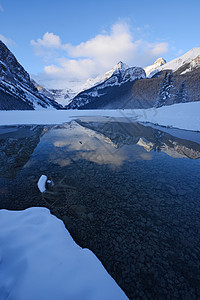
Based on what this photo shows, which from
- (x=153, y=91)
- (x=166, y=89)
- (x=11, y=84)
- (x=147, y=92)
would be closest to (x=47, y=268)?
(x=166, y=89)

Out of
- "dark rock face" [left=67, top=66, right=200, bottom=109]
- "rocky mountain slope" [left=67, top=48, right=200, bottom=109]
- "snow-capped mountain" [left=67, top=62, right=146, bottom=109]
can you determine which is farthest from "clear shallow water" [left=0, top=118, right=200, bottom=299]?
"snow-capped mountain" [left=67, top=62, right=146, bottom=109]

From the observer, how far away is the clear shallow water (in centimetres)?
243

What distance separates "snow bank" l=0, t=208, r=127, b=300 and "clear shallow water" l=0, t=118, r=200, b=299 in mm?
466

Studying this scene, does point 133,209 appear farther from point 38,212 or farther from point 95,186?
point 38,212

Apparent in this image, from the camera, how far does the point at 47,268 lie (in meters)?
1.98

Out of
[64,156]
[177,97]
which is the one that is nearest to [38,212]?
[64,156]

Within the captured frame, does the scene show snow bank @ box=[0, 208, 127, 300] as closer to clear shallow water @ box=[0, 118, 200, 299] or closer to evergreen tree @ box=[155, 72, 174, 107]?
clear shallow water @ box=[0, 118, 200, 299]

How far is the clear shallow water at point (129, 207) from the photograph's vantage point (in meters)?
2.43

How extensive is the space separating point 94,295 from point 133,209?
237 cm

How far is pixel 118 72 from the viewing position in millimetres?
175125

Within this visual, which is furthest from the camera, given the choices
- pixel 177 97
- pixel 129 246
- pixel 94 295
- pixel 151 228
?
pixel 177 97

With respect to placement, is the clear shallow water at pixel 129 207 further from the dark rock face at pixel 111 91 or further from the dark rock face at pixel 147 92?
the dark rock face at pixel 111 91

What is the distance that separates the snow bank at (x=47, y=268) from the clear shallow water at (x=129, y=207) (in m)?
0.47

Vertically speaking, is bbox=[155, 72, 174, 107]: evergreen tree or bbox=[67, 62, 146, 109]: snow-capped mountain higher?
bbox=[67, 62, 146, 109]: snow-capped mountain
